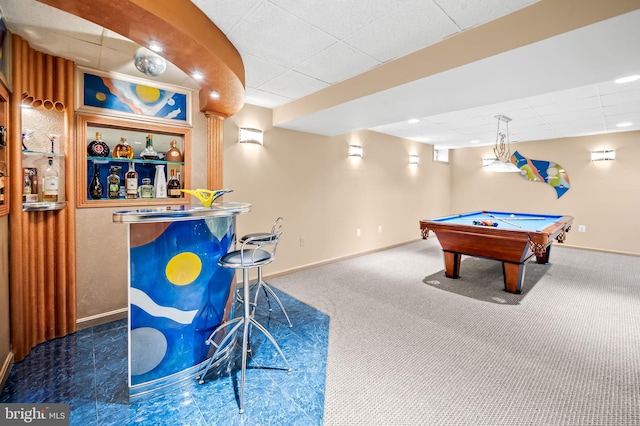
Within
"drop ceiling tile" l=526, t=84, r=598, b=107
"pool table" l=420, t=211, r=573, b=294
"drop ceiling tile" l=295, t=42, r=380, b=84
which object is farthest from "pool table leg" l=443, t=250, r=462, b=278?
"drop ceiling tile" l=295, t=42, r=380, b=84

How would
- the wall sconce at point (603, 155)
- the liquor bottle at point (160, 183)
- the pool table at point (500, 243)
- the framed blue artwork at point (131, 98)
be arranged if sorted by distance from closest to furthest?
1. the framed blue artwork at point (131, 98)
2. the liquor bottle at point (160, 183)
3. the pool table at point (500, 243)
4. the wall sconce at point (603, 155)

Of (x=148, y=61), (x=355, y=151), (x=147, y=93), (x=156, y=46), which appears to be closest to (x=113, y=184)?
(x=147, y=93)

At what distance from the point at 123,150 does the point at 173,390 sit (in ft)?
→ 7.46

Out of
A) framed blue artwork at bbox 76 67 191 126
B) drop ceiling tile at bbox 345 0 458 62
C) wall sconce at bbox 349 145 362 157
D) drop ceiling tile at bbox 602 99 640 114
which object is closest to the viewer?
drop ceiling tile at bbox 345 0 458 62

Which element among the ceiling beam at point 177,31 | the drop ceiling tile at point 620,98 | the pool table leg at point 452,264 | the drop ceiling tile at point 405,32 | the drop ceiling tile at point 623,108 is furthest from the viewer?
the pool table leg at point 452,264

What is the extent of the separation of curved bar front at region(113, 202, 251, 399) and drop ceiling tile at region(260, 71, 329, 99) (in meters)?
1.68

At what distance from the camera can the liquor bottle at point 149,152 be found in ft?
9.84

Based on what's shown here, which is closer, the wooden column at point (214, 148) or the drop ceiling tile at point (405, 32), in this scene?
the drop ceiling tile at point (405, 32)

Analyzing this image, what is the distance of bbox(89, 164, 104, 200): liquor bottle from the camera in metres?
2.76

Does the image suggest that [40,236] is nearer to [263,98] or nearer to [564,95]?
[263,98]

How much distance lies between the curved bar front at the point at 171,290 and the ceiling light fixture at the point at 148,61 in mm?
1345

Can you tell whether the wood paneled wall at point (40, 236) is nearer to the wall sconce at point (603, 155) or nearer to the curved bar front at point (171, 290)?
the curved bar front at point (171, 290)

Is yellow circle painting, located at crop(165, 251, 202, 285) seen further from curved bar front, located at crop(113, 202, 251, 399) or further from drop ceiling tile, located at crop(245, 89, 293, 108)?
drop ceiling tile, located at crop(245, 89, 293, 108)

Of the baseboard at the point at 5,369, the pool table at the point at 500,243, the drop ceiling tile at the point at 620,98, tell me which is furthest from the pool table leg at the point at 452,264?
the baseboard at the point at 5,369
